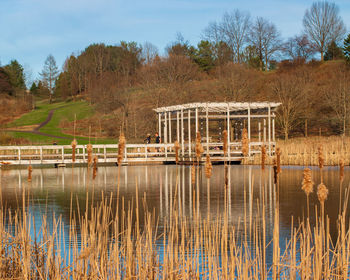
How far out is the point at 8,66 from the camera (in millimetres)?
79938

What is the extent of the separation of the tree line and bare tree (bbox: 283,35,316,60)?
11 centimetres

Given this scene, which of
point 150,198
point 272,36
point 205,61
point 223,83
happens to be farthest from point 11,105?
Result: point 150,198

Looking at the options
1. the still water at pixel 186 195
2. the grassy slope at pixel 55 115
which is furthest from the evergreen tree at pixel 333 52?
the still water at pixel 186 195

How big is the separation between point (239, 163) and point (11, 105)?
45.7m

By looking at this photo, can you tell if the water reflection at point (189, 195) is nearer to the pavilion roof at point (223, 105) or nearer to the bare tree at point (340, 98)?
the pavilion roof at point (223, 105)

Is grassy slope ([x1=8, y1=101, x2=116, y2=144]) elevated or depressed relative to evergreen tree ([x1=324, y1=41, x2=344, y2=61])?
depressed

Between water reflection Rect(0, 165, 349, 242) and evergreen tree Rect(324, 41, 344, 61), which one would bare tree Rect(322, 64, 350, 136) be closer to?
water reflection Rect(0, 165, 349, 242)

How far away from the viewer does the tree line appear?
37.5 m

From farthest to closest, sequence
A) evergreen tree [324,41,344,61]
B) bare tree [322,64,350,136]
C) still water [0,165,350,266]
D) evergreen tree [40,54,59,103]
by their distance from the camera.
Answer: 1. evergreen tree [40,54,59,103]
2. evergreen tree [324,41,344,61]
3. bare tree [322,64,350,136]
4. still water [0,165,350,266]

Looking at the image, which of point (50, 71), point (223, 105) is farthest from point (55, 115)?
point (223, 105)

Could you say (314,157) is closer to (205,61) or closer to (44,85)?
(205,61)

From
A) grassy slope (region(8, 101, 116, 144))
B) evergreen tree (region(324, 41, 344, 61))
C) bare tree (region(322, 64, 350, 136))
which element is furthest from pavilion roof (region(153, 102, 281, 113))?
evergreen tree (region(324, 41, 344, 61))

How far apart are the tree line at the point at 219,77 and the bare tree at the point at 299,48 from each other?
0.11 m

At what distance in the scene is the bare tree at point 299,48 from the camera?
202 ft
